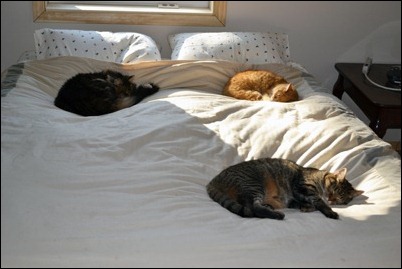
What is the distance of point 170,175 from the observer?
1252 millimetres

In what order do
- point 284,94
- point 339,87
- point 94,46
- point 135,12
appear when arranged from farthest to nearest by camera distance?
point 339,87 < point 135,12 < point 94,46 < point 284,94

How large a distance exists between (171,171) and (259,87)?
2.52 ft

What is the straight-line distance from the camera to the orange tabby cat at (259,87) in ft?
5.98

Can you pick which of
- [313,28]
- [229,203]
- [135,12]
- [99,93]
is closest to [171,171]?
[229,203]

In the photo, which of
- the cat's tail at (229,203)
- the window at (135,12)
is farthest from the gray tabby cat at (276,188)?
the window at (135,12)

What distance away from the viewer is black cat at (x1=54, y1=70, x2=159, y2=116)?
165 centimetres

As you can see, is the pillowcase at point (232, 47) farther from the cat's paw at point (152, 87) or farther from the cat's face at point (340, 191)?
the cat's face at point (340, 191)

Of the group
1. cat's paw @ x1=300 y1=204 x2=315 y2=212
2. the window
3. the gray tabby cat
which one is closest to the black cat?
the window

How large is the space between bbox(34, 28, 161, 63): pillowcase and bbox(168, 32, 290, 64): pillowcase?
151 millimetres

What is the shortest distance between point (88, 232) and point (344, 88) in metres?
1.74

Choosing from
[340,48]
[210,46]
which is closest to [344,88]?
[340,48]

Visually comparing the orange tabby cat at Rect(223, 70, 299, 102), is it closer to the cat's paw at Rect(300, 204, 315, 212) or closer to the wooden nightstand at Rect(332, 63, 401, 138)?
the wooden nightstand at Rect(332, 63, 401, 138)

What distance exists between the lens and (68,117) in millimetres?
1543

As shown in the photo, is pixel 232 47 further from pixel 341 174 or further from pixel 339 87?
pixel 341 174
